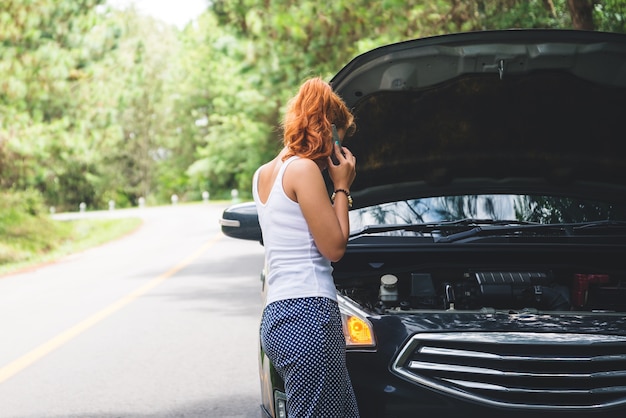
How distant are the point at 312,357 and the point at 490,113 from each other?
2618 millimetres

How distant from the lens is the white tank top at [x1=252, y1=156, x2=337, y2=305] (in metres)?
2.99

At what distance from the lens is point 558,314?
3646mm

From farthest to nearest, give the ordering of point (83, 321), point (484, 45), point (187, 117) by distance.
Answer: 1. point (187, 117)
2. point (83, 321)
3. point (484, 45)

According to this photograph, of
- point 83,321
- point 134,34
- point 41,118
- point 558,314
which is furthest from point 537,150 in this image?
point 134,34

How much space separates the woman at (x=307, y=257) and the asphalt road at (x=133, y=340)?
2757 mm

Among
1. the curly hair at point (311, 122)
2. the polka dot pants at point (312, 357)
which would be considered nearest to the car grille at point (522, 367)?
the polka dot pants at point (312, 357)

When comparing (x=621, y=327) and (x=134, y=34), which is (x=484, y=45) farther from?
(x=134, y=34)

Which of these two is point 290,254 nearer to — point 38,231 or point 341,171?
point 341,171

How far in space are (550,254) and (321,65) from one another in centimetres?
1711

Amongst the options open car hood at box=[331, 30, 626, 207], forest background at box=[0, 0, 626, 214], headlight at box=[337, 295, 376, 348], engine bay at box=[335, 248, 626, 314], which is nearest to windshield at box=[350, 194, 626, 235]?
open car hood at box=[331, 30, 626, 207]

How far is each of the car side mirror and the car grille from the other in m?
1.40

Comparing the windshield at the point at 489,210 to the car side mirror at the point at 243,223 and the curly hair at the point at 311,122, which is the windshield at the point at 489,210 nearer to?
the car side mirror at the point at 243,223

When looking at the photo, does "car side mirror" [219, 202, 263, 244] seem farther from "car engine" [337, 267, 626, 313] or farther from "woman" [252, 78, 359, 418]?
"woman" [252, 78, 359, 418]

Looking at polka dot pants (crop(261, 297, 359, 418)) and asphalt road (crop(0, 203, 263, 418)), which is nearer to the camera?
polka dot pants (crop(261, 297, 359, 418))
